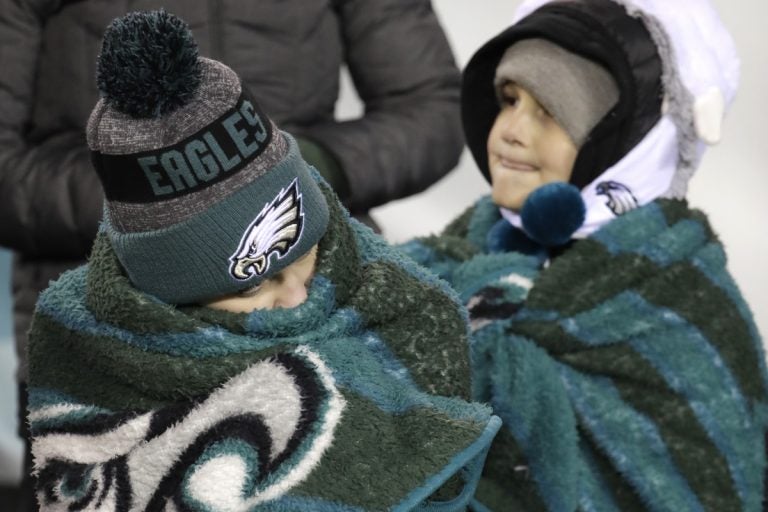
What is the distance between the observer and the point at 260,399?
43.5 inches

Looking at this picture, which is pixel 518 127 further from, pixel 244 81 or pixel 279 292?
pixel 279 292

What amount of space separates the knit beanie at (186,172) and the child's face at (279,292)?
19 mm

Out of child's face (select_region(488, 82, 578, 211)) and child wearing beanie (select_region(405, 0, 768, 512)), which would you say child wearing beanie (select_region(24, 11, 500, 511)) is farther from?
child's face (select_region(488, 82, 578, 211))

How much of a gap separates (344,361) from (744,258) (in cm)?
146

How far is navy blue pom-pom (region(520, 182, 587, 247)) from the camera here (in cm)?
157

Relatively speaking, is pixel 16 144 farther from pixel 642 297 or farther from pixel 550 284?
pixel 642 297

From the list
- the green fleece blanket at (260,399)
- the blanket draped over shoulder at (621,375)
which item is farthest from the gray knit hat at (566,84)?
the green fleece blanket at (260,399)

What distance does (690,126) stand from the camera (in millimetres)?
1633

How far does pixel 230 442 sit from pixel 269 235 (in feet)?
0.62

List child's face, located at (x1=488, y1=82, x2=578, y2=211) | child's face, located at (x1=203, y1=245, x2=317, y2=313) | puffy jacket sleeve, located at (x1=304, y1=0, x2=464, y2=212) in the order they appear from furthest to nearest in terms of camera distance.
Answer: puffy jacket sleeve, located at (x1=304, y1=0, x2=464, y2=212) → child's face, located at (x1=488, y1=82, x2=578, y2=211) → child's face, located at (x1=203, y1=245, x2=317, y2=313)

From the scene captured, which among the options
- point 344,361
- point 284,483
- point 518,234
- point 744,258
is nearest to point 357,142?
point 518,234

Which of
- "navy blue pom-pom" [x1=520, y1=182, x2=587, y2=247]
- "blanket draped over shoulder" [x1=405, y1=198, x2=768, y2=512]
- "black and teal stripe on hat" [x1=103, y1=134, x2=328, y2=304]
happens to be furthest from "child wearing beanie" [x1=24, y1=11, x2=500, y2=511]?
"navy blue pom-pom" [x1=520, y1=182, x2=587, y2=247]

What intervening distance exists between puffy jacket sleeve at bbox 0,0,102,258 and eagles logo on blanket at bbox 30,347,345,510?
0.53 m

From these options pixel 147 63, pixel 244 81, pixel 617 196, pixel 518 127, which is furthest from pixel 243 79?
pixel 147 63
